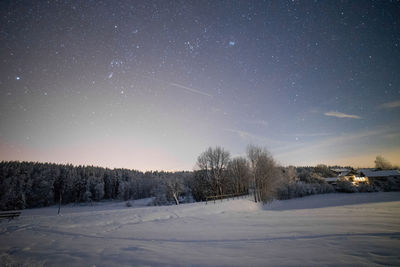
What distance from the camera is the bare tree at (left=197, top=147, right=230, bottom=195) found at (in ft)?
128

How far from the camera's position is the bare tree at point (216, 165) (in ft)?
128

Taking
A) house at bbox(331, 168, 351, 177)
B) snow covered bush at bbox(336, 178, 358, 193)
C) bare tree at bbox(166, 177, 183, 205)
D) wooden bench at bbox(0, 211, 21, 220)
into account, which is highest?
wooden bench at bbox(0, 211, 21, 220)

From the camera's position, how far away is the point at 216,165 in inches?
1591

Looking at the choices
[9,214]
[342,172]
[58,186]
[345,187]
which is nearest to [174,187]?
[9,214]

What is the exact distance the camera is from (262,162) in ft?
112

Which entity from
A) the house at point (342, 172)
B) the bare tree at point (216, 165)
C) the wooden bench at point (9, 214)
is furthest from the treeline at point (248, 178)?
the wooden bench at point (9, 214)

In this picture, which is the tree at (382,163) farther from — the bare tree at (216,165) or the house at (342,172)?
the bare tree at (216,165)

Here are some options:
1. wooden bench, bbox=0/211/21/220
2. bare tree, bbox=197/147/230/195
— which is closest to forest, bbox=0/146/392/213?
bare tree, bbox=197/147/230/195

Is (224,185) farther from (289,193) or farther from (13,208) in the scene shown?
(13,208)

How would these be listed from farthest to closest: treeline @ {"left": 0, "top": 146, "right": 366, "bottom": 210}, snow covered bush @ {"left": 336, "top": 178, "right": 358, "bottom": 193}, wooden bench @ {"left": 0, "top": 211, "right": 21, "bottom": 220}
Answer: snow covered bush @ {"left": 336, "top": 178, "right": 358, "bottom": 193} → treeline @ {"left": 0, "top": 146, "right": 366, "bottom": 210} → wooden bench @ {"left": 0, "top": 211, "right": 21, "bottom": 220}

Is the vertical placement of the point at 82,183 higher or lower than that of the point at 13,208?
higher

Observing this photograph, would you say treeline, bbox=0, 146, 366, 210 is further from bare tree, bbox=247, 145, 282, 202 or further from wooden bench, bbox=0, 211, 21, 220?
wooden bench, bbox=0, 211, 21, 220

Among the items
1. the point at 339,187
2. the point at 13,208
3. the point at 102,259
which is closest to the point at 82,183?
the point at 13,208

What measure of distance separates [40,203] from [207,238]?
73.9 meters
